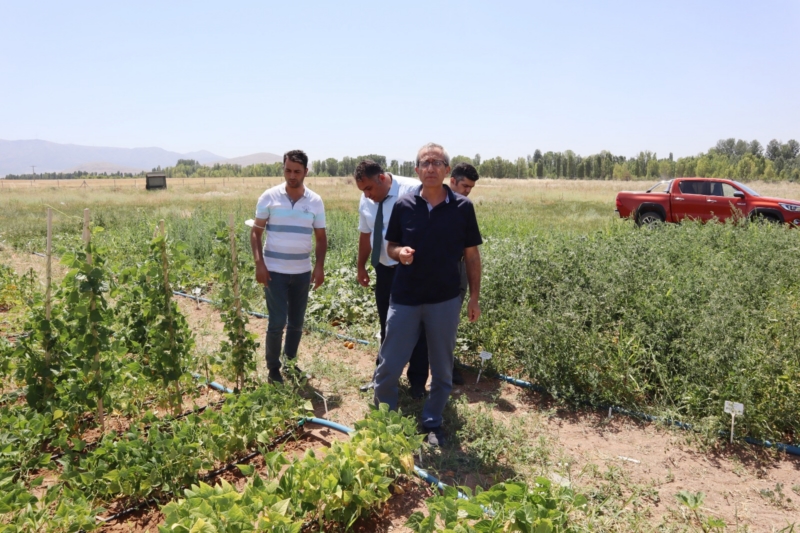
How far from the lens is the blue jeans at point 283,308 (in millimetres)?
3740

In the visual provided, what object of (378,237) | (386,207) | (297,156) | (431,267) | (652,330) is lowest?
(652,330)

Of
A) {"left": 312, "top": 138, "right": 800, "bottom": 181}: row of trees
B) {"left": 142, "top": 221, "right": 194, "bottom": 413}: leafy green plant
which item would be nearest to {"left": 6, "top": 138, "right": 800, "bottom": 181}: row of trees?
{"left": 312, "top": 138, "right": 800, "bottom": 181}: row of trees

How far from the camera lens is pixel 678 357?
147 inches

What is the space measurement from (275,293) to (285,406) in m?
0.83

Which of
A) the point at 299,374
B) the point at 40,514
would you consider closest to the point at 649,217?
the point at 299,374

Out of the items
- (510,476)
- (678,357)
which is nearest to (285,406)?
(510,476)

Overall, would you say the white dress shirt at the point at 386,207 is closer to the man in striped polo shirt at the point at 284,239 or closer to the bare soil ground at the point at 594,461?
the man in striped polo shirt at the point at 284,239

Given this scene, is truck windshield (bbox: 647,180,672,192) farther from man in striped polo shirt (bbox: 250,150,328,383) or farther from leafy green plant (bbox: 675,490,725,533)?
leafy green plant (bbox: 675,490,725,533)

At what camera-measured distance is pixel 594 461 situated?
3.10 m

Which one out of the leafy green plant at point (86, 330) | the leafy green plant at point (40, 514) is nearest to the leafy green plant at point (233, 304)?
the leafy green plant at point (86, 330)

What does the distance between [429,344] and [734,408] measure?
1775mm

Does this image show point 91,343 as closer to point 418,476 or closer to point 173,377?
point 173,377

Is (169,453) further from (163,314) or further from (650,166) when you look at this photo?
(650,166)

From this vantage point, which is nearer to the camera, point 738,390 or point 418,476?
point 418,476
